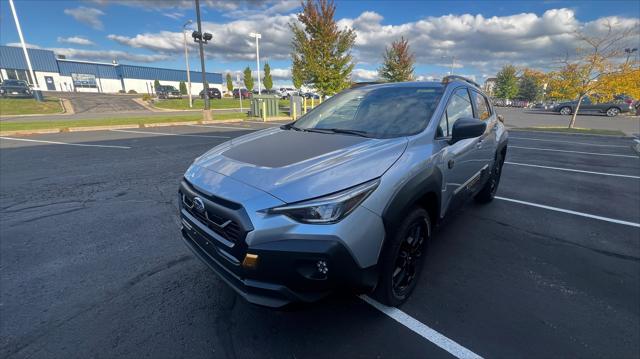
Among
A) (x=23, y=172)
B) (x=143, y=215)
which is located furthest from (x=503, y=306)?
(x=23, y=172)

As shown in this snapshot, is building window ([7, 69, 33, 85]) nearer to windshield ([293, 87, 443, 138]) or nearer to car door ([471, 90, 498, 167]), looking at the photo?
windshield ([293, 87, 443, 138])

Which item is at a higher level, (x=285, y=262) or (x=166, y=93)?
(x=285, y=262)

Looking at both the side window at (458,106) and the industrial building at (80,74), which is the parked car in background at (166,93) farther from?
the side window at (458,106)

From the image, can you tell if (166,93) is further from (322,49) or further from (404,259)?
(404,259)

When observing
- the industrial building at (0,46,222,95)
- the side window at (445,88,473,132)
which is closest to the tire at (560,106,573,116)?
the side window at (445,88,473,132)

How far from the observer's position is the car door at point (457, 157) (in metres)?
2.71

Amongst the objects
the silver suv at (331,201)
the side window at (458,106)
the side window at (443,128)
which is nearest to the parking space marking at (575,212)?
the side window at (458,106)

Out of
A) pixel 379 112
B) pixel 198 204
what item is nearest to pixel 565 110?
pixel 379 112

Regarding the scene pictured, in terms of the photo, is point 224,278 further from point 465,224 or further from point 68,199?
point 68,199

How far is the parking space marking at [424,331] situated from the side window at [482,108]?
2749mm

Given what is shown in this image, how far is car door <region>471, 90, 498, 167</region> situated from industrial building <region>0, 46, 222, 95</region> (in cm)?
6505

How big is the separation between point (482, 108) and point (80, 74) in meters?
76.1

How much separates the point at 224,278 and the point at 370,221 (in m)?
1.03

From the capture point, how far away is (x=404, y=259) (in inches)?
93.7
